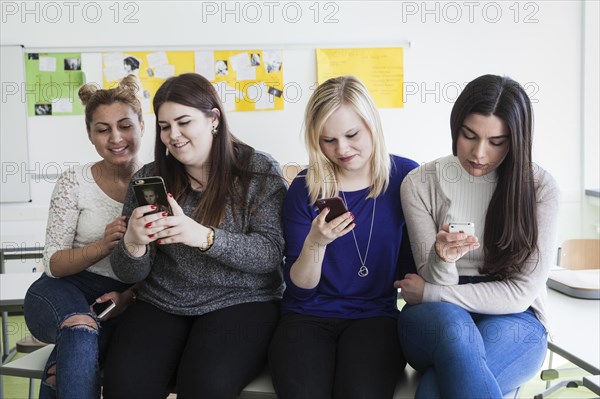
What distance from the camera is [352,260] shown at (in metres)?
1.82

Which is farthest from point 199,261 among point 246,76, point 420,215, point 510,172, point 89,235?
point 246,76

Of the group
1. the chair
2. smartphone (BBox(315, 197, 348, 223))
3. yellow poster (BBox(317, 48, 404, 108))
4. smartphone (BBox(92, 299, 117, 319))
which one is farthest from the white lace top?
yellow poster (BBox(317, 48, 404, 108))

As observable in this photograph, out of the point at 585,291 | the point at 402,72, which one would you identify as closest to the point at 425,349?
the point at 585,291

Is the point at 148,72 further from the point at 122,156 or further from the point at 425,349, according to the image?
the point at 425,349

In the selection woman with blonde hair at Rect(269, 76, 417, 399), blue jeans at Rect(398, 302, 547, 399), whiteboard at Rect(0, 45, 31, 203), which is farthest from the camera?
whiteboard at Rect(0, 45, 31, 203)

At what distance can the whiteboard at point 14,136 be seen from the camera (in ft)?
14.1

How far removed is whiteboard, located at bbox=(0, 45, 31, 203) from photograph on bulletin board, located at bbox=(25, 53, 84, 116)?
0.05m

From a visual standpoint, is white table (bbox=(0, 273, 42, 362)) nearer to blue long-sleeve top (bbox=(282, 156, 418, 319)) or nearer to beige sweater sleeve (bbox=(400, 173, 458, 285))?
blue long-sleeve top (bbox=(282, 156, 418, 319))

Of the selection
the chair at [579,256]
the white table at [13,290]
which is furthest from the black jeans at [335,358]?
the chair at [579,256]

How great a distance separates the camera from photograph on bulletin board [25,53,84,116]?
14.1 ft

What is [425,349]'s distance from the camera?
5.06 ft

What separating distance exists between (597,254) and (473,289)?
5.38 ft

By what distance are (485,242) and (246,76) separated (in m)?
2.97

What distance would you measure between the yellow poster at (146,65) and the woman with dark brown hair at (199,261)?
2560mm
